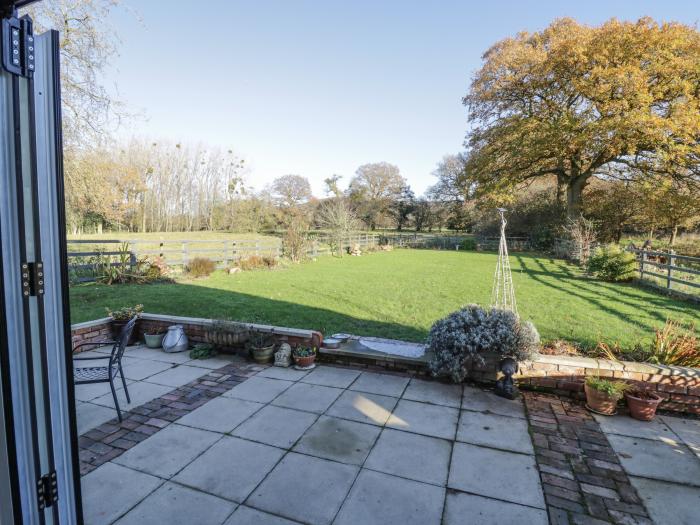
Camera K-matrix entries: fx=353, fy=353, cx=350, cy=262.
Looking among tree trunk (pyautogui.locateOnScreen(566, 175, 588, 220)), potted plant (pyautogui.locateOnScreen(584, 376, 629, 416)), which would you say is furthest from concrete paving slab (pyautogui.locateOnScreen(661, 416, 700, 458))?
tree trunk (pyautogui.locateOnScreen(566, 175, 588, 220))

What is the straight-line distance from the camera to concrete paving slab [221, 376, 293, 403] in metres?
3.28

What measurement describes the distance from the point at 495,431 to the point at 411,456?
766mm

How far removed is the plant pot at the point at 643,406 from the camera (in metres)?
2.89

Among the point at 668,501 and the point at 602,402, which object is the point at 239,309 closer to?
the point at 602,402

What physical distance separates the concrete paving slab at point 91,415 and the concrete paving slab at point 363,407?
1833 millimetres

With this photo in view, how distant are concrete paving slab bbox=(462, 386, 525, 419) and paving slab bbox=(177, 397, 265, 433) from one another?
1860 millimetres

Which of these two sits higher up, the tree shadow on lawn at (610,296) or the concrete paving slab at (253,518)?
the tree shadow on lawn at (610,296)

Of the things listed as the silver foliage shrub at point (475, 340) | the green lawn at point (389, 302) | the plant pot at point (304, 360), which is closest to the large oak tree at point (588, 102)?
the green lawn at point (389, 302)

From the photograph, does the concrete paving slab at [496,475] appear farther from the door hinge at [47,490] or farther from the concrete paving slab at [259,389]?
the door hinge at [47,490]

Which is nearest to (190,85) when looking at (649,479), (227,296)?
(227,296)

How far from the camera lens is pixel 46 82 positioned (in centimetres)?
133

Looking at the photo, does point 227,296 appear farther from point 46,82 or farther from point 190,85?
point 46,82

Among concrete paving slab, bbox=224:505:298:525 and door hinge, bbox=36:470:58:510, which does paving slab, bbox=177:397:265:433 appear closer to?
concrete paving slab, bbox=224:505:298:525

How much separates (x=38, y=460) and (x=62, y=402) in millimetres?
210
